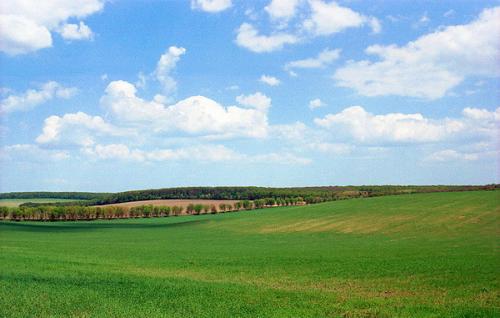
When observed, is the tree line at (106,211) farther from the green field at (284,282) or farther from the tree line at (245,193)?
the green field at (284,282)

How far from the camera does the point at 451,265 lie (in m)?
28.6

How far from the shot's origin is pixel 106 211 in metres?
127

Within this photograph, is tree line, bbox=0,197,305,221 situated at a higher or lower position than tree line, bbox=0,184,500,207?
lower

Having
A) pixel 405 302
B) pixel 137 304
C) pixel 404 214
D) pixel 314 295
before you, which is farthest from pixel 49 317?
pixel 404 214

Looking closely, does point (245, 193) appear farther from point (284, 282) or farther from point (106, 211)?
point (284, 282)

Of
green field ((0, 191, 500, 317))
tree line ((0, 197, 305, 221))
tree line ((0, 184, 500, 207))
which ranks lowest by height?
tree line ((0, 197, 305, 221))

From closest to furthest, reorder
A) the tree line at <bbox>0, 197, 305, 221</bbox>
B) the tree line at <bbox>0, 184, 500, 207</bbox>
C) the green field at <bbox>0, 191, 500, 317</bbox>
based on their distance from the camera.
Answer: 1. the green field at <bbox>0, 191, 500, 317</bbox>
2. the tree line at <bbox>0, 197, 305, 221</bbox>
3. the tree line at <bbox>0, 184, 500, 207</bbox>

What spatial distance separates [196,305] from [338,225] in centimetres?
4968

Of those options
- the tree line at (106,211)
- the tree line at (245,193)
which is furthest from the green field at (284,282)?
the tree line at (245,193)

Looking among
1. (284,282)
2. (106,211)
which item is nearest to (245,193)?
(106,211)

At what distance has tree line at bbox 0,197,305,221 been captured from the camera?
12331cm

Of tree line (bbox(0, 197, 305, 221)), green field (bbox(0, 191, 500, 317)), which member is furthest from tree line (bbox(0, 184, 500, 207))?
green field (bbox(0, 191, 500, 317))

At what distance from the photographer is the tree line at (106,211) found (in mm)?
123312

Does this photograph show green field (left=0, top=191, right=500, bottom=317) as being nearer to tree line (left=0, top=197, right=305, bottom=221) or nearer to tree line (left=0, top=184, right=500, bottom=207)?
tree line (left=0, top=197, right=305, bottom=221)
